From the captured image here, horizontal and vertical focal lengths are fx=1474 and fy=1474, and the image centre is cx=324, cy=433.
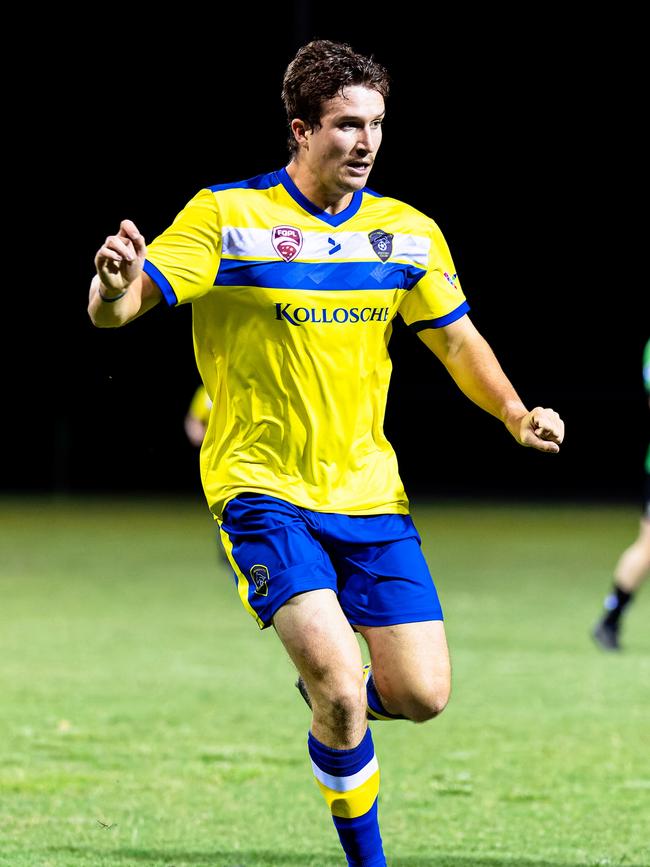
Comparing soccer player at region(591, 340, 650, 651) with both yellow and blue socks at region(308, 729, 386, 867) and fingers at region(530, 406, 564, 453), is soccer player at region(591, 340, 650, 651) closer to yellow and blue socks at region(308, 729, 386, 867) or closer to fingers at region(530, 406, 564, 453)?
fingers at region(530, 406, 564, 453)

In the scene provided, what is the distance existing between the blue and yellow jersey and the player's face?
20 centimetres

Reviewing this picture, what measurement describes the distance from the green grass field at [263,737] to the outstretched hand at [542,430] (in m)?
1.55

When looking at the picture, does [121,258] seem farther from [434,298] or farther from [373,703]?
[373,703]

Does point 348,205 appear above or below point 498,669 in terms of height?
above

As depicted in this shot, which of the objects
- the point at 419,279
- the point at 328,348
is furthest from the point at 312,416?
the point at 419,279

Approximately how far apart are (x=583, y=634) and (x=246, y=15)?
68.3 feet

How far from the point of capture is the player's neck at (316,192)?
469 cm

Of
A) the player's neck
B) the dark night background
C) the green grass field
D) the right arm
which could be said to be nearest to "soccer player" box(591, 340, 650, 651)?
the green grass field

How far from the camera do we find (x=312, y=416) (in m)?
4.57

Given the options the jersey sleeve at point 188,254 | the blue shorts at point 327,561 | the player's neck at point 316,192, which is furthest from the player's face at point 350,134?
the blue shorts at point 327,561

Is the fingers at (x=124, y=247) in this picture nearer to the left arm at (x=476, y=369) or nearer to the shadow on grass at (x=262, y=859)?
the left arm at (x=476, y=369)

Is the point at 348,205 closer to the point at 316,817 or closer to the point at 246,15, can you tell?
the point at 316,817

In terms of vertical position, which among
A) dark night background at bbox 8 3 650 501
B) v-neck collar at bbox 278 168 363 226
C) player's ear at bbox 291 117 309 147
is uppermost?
player's ear at bbox 291 117 309 147

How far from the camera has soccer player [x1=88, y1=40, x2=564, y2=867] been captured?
4457 millimetres
